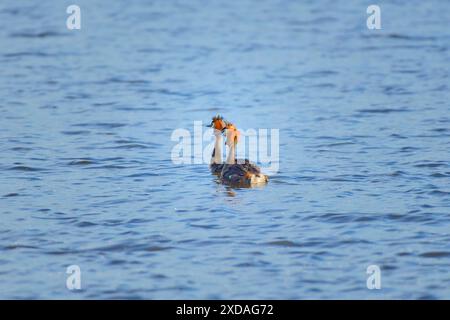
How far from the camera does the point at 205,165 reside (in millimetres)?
16688

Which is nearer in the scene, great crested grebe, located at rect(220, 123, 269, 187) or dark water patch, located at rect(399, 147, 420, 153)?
great crested grebe, located at rect(220, 123, 269, 187)

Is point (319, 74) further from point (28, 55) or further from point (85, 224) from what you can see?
point (85, 224)

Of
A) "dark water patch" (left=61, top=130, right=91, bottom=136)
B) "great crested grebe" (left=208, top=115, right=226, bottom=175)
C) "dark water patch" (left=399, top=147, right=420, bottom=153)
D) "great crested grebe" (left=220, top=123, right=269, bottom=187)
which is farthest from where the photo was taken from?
"dark water patch" (left=61, top=130, right=91, bottom=136)

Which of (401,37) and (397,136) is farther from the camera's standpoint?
(401,37)

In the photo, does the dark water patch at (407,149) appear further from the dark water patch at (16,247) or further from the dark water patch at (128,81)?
the dark water patch at (128,81)

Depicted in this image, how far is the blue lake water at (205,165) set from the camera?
11617mm

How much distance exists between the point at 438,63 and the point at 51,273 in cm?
1501

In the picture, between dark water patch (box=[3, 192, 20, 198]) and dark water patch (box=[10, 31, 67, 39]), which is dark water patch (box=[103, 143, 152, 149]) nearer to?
dark water patch (box=[3, 192, 20, 198])

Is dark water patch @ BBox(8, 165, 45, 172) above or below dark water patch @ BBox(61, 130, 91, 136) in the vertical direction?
below

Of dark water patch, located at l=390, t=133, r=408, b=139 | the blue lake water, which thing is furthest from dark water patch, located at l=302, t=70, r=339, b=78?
dark water patch, located at l=390, t=133, r=408, b=139

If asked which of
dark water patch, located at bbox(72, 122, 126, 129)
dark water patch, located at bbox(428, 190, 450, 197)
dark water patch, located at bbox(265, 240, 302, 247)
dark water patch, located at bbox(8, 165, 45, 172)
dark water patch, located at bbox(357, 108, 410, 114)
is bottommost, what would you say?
dark water patch, located at bbox(265, 240, 302, 247)

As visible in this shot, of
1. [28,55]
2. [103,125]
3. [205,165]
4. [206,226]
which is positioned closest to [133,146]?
[205,165]

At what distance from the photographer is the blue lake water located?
11617 millimetres
